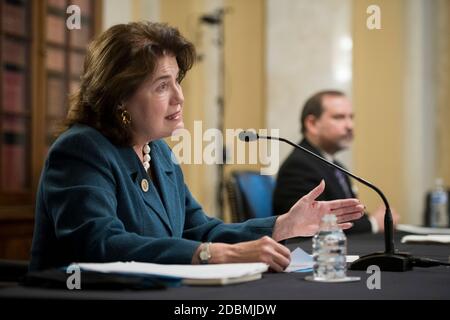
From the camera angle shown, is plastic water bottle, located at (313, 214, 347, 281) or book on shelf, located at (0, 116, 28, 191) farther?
book on shelf, located at (0, 116, 28, 191)

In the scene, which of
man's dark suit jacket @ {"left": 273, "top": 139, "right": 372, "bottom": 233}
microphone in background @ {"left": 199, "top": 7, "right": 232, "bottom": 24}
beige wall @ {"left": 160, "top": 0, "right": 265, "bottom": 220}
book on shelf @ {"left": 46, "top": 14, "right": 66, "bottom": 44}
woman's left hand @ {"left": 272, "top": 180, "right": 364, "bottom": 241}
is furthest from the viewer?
beige wall @ {"left": 160, "top": 0, "right": 265, "bottom": 220}

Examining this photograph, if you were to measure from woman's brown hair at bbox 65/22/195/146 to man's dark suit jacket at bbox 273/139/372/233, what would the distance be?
4.38ft

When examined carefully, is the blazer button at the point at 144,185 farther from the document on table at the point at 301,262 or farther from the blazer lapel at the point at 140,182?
the document on table at the point at 301,262

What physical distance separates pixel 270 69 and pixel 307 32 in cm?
37

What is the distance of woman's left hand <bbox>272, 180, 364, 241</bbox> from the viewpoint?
5.65 feet

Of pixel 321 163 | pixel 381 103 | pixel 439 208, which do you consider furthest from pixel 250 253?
pixel 381 103

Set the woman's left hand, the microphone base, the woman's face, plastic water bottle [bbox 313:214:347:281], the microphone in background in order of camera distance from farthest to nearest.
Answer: the microphone in background
the woman's face
the woman's left hand
the microphone base
plastic water bottle [bbox 313:214:347:281]

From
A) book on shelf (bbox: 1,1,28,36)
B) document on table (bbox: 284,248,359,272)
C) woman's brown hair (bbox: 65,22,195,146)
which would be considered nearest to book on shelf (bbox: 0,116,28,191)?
book on shelf (bbox: 1,1,28,36)

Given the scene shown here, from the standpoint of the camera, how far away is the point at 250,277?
1327 millimetres

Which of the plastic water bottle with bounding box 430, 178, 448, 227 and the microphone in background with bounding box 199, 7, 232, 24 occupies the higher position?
the microphone in background with bounding box 199, 7, 232, 24

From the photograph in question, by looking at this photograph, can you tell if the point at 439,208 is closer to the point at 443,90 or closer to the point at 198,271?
the point at 443,90

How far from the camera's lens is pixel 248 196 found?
124 inches

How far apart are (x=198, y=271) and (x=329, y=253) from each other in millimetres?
273

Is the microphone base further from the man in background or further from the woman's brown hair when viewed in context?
the man in background
